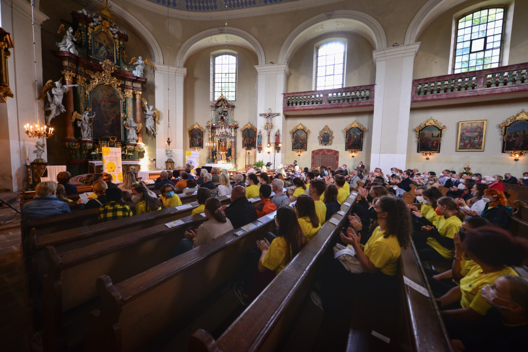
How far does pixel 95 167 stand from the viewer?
10.8 metres

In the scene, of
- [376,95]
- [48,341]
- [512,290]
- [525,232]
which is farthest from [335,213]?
[376,95]

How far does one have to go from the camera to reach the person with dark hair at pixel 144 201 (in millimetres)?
3574

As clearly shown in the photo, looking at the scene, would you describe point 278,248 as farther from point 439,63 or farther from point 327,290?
point 439,63

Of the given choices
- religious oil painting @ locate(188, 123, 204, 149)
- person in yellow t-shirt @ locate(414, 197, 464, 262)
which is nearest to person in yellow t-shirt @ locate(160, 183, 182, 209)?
person in yellow t-shirt @ locate(414, 197, 464, 262)

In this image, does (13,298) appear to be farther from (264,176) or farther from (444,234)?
(444,234)

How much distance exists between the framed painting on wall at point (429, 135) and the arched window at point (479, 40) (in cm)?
316

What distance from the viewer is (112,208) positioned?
3.16 meters

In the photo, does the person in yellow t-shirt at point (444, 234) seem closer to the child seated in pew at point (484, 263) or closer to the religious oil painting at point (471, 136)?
the child seated in pew at point (484, 263)

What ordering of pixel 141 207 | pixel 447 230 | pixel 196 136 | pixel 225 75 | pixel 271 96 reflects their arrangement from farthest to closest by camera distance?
pixel 225 75 < pixel 196 136 < pixel 271 96 < pixel 141 207 < pixel 447 230

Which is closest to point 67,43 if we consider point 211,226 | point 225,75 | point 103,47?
point 103,47

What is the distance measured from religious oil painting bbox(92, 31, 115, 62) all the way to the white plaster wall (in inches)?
627

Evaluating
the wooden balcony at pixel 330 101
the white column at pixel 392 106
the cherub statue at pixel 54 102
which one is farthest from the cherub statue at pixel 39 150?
the white column at pixel 392 106

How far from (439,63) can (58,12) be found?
735 inches

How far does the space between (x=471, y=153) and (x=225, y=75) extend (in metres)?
14.4
